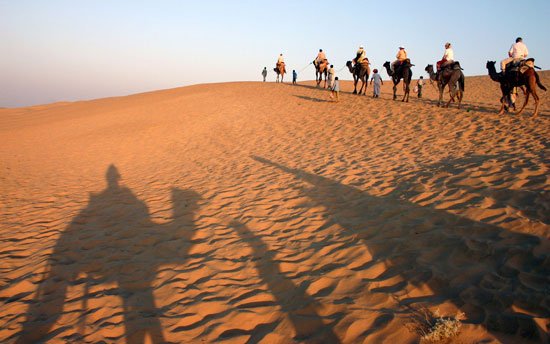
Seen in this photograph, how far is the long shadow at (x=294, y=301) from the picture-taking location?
2816 mm

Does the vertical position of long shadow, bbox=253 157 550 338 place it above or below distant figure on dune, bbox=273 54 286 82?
below

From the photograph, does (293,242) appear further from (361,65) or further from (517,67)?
(361,65)

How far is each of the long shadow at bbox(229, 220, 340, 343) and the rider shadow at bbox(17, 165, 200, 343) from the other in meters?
1.13

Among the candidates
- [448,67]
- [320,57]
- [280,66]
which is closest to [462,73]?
[448,67]

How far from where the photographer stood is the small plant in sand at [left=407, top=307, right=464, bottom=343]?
2479 millimetres

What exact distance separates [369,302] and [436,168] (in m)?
4.60

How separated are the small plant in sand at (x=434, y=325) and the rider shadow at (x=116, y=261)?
2207 millimetres

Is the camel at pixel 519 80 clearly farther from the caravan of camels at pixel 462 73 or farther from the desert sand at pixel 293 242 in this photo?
the desert sand at pixel 293 242

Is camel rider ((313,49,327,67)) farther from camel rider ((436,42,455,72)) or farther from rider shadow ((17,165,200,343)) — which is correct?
rider shadow ((17,165,200,343))

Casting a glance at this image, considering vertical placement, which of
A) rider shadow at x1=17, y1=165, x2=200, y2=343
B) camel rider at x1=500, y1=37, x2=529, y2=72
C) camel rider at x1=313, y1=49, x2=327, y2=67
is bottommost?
rider shadow at x1=17, y1=165, x2=200, y2=343

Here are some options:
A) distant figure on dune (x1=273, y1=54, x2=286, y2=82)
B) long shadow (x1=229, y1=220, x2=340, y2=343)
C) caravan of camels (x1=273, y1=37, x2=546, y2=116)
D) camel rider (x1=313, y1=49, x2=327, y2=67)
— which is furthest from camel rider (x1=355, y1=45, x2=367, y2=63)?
long shadow (x1=229, y1=220, x2=340, y2=343)

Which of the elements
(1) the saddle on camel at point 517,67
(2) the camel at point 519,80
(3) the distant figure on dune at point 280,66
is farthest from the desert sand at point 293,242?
(3) the distant figure on dune at point 280,66

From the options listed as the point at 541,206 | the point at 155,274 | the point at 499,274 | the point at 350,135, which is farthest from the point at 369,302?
the point at 350,135

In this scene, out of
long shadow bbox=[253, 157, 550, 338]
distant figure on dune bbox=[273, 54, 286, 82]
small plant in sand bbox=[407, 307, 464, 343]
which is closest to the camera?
small plant in sand bbox=[407, 307, 464, 343]
